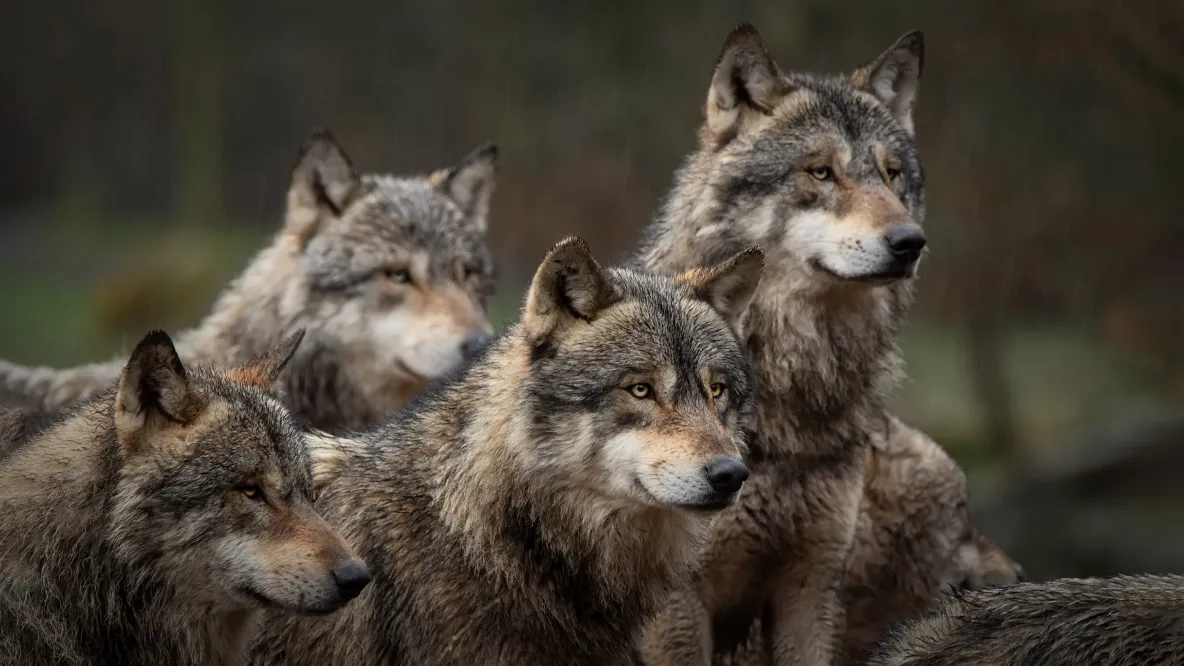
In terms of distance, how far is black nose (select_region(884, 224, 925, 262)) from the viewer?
5.80 meters

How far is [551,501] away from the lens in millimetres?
4793

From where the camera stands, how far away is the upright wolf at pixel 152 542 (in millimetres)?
4188

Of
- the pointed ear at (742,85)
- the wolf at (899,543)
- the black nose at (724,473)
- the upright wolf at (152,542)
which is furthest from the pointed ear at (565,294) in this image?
the wolf at (899,543)

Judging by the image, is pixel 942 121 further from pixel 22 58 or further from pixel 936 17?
pixel 22 58

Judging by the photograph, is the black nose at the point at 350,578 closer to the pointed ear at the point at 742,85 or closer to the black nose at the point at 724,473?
the black nose at the point at 724,473

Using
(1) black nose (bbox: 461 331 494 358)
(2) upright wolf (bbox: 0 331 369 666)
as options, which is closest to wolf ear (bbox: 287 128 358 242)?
(1) black nose (bbox: 461 331 494 358)

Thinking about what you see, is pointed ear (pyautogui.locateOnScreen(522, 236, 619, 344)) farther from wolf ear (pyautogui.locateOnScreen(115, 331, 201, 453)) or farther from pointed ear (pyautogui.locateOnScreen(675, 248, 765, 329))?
wolf ear (pyautogui.locateOnScreen(115, 331, 201, 453))

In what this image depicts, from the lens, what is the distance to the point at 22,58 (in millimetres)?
17203

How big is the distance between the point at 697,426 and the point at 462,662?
1.12 meters

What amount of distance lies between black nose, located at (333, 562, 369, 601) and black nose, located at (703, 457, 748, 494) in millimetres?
1106

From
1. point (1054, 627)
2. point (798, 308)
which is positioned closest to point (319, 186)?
point (798, 308)

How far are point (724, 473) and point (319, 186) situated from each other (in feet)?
13.7

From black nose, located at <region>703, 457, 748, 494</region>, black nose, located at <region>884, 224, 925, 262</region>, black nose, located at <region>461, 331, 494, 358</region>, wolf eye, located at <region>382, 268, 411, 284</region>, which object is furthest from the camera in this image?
wolf eye, located at <region>382, 268, 411, 284</region>

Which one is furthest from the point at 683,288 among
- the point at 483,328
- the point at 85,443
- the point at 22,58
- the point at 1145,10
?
the point at 22,58
